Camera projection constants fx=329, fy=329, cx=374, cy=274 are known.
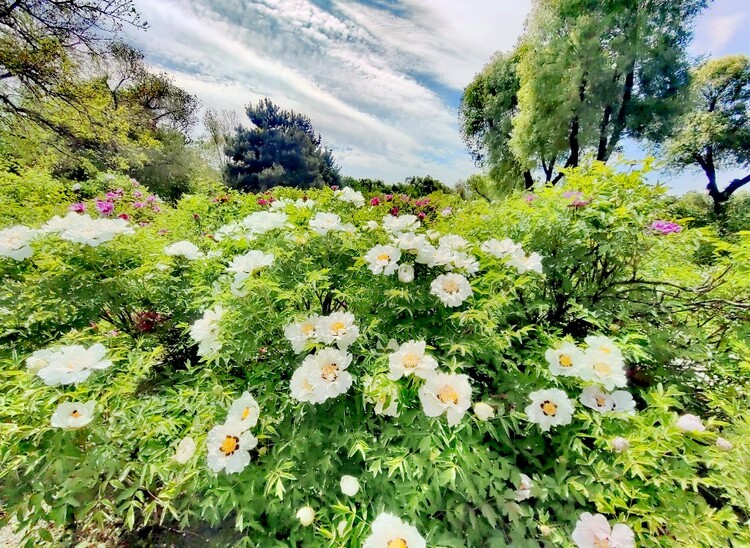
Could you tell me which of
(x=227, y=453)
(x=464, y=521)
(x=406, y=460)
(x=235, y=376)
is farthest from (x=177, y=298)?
(x=464, y=521)

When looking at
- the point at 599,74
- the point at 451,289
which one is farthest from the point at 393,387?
the point at 599,74

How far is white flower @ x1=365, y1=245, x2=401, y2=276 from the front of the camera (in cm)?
134

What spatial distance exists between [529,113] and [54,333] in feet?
44.4

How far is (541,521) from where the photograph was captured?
1.15m

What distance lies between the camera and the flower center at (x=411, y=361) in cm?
110

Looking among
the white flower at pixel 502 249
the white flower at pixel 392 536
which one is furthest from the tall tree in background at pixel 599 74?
the white flower at pixel 392 536

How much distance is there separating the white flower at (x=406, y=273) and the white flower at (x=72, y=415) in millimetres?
1155

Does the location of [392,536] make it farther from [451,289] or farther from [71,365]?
[71,365]

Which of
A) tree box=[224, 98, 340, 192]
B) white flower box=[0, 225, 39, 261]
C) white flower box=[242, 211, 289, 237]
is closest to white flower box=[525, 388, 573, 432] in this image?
white flower box=[242, 211, 289, 237]

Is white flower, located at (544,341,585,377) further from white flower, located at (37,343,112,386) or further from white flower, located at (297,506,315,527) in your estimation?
white flower, located at (37,343,112,386)

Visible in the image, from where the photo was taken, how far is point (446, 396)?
3.53 ft

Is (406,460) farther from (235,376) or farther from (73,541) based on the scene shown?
(73,541)

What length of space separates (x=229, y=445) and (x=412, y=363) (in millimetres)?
658

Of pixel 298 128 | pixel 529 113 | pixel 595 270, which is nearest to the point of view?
pixel 595 270
